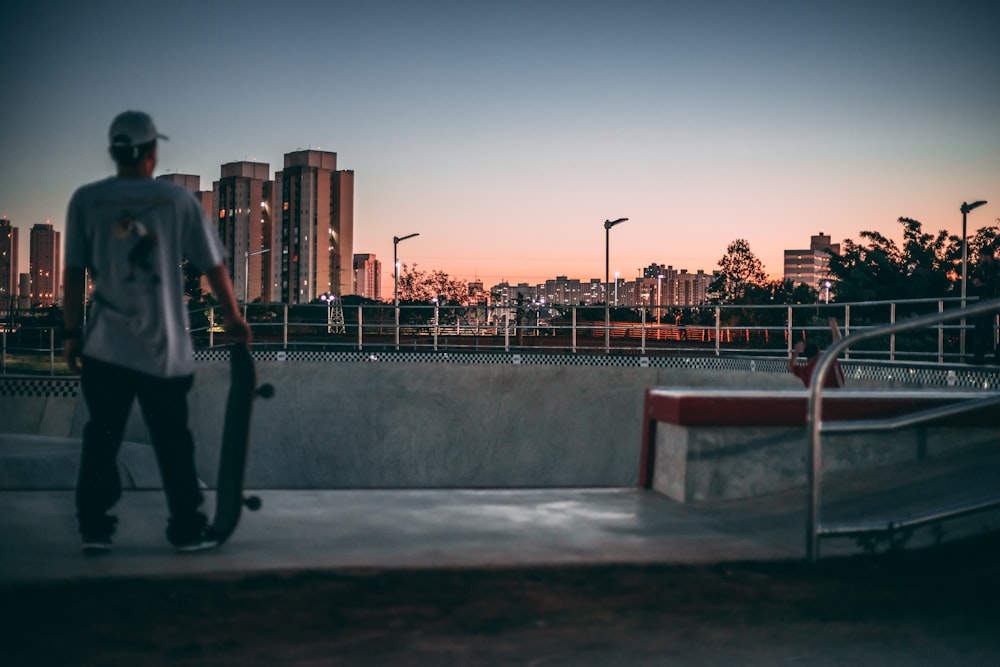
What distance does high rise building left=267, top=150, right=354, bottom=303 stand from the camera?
184625 mm

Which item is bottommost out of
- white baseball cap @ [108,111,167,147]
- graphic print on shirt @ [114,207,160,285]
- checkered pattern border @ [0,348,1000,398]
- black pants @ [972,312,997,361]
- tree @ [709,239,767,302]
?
checkered pattern border @ [0,348,1000,398]

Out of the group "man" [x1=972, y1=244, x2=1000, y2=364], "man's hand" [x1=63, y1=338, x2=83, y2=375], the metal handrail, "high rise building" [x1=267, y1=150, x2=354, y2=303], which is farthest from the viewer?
"high rise building" [x1=267, y1=150, x2=354, y2=303]

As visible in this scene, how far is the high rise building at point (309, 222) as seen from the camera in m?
185

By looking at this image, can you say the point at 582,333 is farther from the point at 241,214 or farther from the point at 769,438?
the point at 241,214

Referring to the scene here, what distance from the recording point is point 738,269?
287 feet

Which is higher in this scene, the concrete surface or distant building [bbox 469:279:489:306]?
distant building [bbox 469:279:489:306]

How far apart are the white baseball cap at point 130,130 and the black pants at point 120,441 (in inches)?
38.7

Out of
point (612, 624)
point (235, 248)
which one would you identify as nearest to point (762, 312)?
point (612, 624)

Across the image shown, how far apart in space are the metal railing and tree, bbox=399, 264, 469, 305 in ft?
12.3

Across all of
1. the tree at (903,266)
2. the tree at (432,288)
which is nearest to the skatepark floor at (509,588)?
the tree at (903,266)

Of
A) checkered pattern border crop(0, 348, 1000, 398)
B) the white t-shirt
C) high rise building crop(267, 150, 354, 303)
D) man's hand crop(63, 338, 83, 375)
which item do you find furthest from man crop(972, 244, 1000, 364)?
high rise building crop(267, 150, 354, 303)

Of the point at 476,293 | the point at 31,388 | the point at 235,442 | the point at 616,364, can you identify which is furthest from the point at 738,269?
the point at 235,442

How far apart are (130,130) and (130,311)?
81 centimetres

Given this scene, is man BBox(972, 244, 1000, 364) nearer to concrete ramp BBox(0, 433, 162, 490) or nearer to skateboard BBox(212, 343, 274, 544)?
concrete ramp BBox(0, 433, 162, 490)
